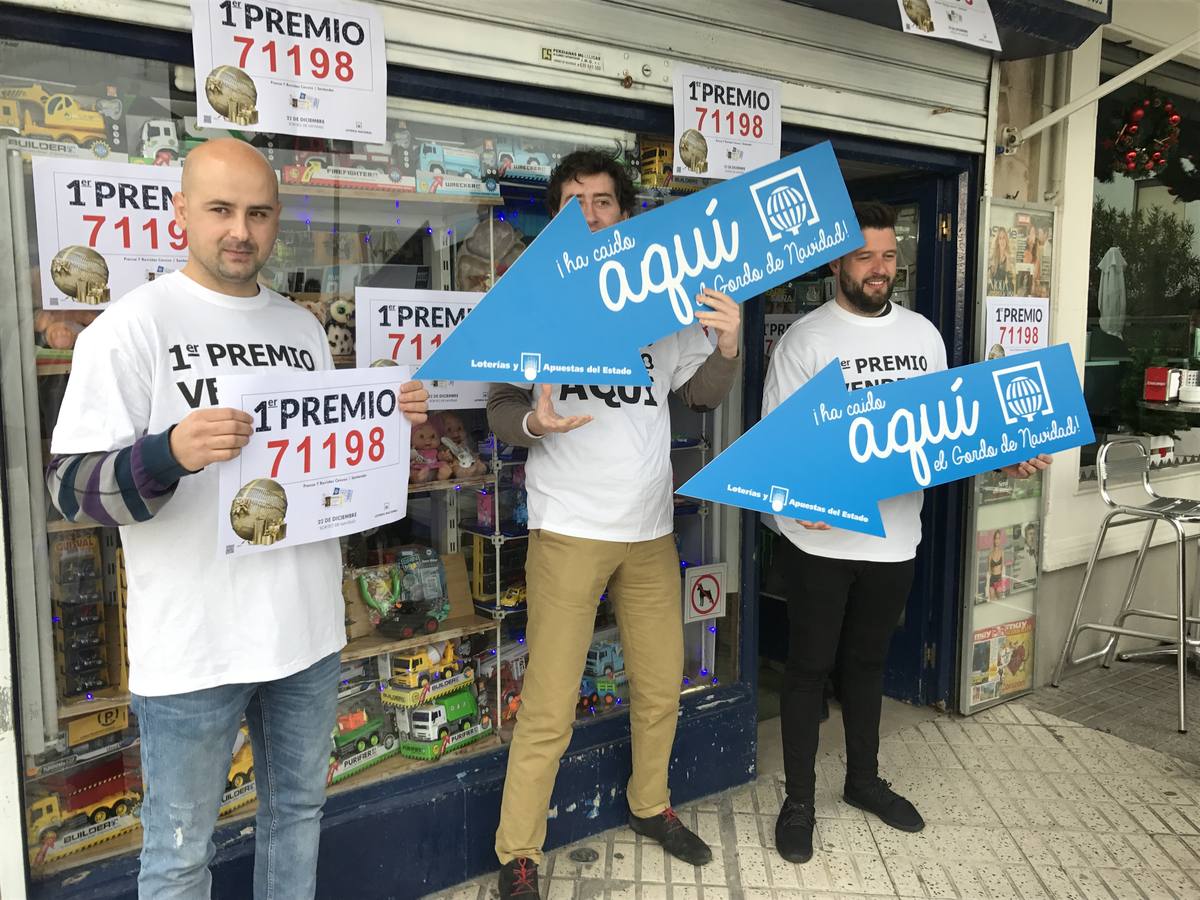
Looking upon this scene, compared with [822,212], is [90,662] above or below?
below

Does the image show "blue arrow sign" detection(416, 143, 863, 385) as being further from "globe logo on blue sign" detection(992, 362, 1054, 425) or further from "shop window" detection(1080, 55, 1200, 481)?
"shop window" detection(1080, 55, 1200, 481)

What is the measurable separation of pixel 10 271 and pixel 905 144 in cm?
308

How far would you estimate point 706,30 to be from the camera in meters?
3.00

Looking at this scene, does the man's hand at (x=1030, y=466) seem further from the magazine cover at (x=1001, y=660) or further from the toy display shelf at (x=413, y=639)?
the toy display shelf at (x=413, y=639)

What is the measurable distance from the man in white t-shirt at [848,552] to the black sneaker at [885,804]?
0.28 meters

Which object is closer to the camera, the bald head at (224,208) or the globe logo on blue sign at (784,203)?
the bald head at (224,208)

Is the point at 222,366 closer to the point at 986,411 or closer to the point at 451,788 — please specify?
the point at 451,788

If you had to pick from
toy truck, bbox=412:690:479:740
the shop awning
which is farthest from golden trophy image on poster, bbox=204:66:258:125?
the shop awning

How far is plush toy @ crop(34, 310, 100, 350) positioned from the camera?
2119 millimetres

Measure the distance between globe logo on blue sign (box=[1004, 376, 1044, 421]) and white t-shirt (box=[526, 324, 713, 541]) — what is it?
1.16 meters

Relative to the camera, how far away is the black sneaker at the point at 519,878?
101 inches

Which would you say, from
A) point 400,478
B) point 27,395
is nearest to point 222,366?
point 400,478

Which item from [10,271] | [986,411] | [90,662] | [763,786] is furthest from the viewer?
[763,786]

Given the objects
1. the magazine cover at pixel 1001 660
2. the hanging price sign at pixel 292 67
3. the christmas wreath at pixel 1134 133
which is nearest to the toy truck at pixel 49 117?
the hanging price sign at pixel 292 67
